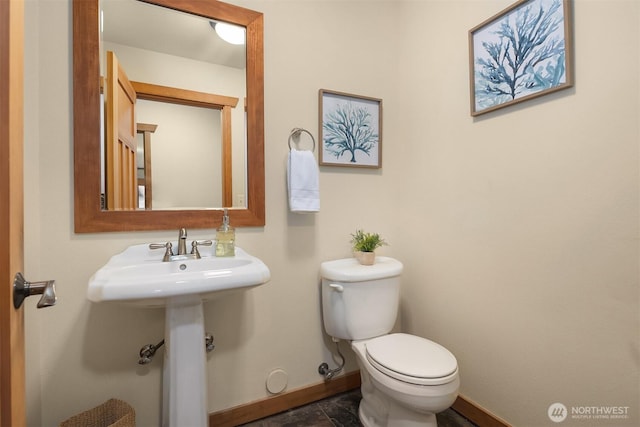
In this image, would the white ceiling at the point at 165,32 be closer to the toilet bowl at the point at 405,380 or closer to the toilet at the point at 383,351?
the toilet at the point at 383,351

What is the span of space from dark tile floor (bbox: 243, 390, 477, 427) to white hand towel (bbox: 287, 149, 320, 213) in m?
1.01

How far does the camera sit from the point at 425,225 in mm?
1630

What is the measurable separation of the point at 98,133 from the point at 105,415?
1074mm

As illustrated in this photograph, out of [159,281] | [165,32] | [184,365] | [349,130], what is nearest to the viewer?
[159,281]

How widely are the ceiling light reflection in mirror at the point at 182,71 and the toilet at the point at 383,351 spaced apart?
0.65 m

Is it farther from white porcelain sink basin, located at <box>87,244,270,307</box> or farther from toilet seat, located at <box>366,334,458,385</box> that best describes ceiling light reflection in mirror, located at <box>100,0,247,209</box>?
toilet seat, located at <box>366,334,458,385</box>

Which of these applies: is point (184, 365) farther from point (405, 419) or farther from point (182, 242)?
point (405, 419)

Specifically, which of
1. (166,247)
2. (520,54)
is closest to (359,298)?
(166,247)

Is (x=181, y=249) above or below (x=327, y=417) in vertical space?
above

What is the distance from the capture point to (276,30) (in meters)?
1.46

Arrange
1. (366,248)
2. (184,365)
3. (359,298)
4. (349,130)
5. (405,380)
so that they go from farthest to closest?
(349,130), (366,248), (359,298), (405,380), (184,365)

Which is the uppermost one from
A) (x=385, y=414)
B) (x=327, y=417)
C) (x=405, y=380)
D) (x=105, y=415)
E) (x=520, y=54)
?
(x=520, y=54)

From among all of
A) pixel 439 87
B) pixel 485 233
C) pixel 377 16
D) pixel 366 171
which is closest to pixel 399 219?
pixel 366 171

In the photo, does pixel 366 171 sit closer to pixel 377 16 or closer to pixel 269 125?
pixel 269 125
